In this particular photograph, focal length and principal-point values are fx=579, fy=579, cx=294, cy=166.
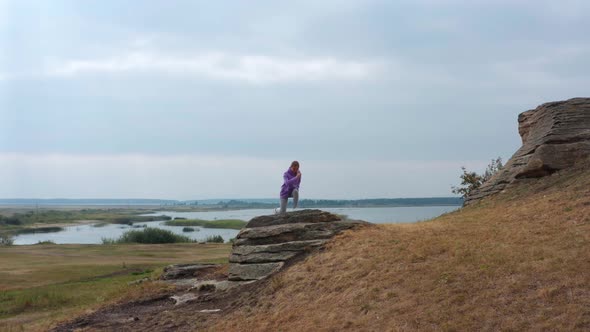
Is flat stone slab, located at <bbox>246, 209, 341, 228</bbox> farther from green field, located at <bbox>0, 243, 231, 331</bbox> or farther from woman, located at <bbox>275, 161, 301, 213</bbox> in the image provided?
green field, located at <bbox>0, 243, 231, 331</bbox>

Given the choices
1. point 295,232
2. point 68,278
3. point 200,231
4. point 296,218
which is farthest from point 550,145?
point 200,231

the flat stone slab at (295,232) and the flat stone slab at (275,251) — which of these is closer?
the flat stone slab at (275,251)

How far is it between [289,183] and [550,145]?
→ 7.58m

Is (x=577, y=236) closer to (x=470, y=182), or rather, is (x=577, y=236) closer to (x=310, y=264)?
(x=310, y=264)

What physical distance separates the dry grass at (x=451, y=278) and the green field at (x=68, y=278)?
5.59 metres

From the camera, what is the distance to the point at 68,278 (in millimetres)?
24906

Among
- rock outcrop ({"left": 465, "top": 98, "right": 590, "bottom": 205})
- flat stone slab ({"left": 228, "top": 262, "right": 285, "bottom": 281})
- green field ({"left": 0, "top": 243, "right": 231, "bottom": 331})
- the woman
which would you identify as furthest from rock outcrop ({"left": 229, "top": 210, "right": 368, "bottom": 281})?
rock outcrop ({"left": 465, "top": 98, "right": 590, "bottom": 205})

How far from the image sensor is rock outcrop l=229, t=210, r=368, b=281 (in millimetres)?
12102

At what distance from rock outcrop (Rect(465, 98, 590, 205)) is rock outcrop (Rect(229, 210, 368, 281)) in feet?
18.4

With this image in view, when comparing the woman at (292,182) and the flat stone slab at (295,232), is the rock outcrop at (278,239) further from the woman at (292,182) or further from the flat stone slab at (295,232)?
the woman at (292,182)

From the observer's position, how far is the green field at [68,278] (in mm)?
14664

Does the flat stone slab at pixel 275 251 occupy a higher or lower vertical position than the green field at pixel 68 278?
higher

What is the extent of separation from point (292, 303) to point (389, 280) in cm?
177

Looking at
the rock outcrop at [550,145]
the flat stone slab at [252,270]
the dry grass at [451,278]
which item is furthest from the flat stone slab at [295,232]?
the rock outcrop at [550,145]
